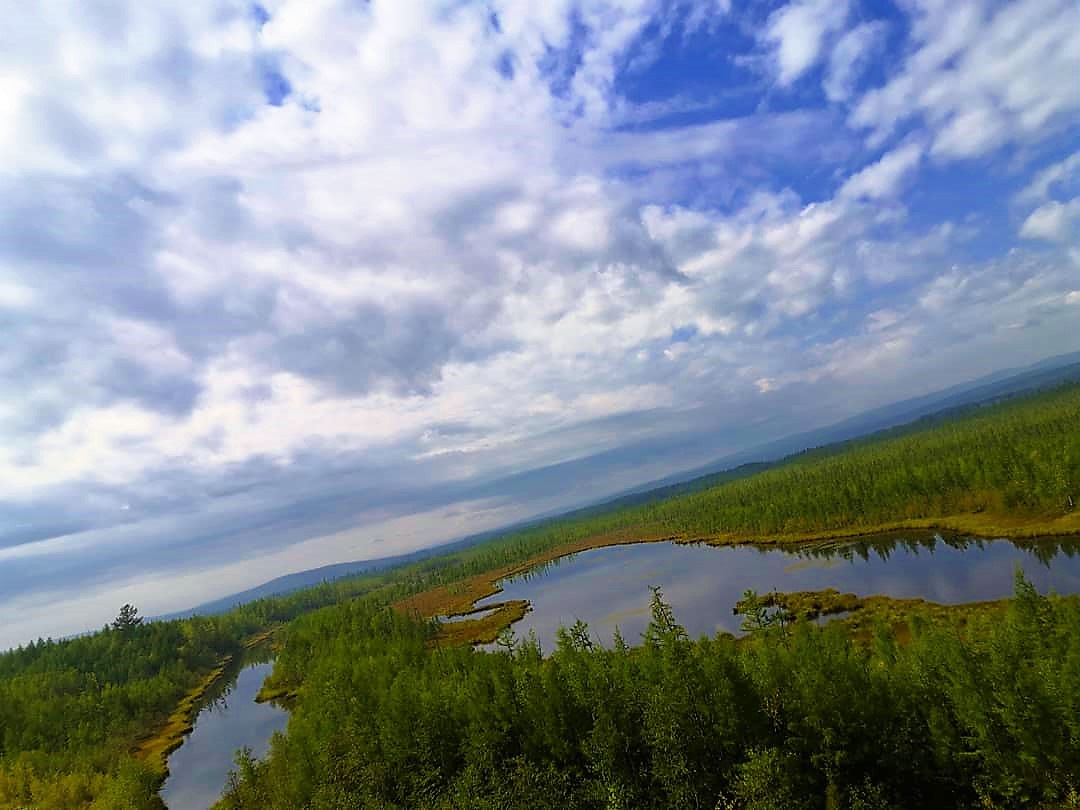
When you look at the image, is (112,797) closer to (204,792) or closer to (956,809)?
(204,792)

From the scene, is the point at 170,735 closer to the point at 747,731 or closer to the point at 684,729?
the point at 684,729

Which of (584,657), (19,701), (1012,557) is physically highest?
(19,701)

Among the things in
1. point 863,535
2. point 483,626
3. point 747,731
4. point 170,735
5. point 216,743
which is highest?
point 747,731

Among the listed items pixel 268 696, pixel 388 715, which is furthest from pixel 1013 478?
pixel 268 696

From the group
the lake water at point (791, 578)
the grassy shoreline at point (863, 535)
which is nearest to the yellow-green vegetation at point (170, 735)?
the grassy shoreline at point (863, 535)

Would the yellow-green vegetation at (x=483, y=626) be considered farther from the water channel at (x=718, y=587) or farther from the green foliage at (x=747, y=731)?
the green foliage at (x=747, y=731)

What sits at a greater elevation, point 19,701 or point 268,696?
point 19,701

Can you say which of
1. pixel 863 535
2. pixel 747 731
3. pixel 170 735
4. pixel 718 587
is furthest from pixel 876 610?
pixel 170 735
